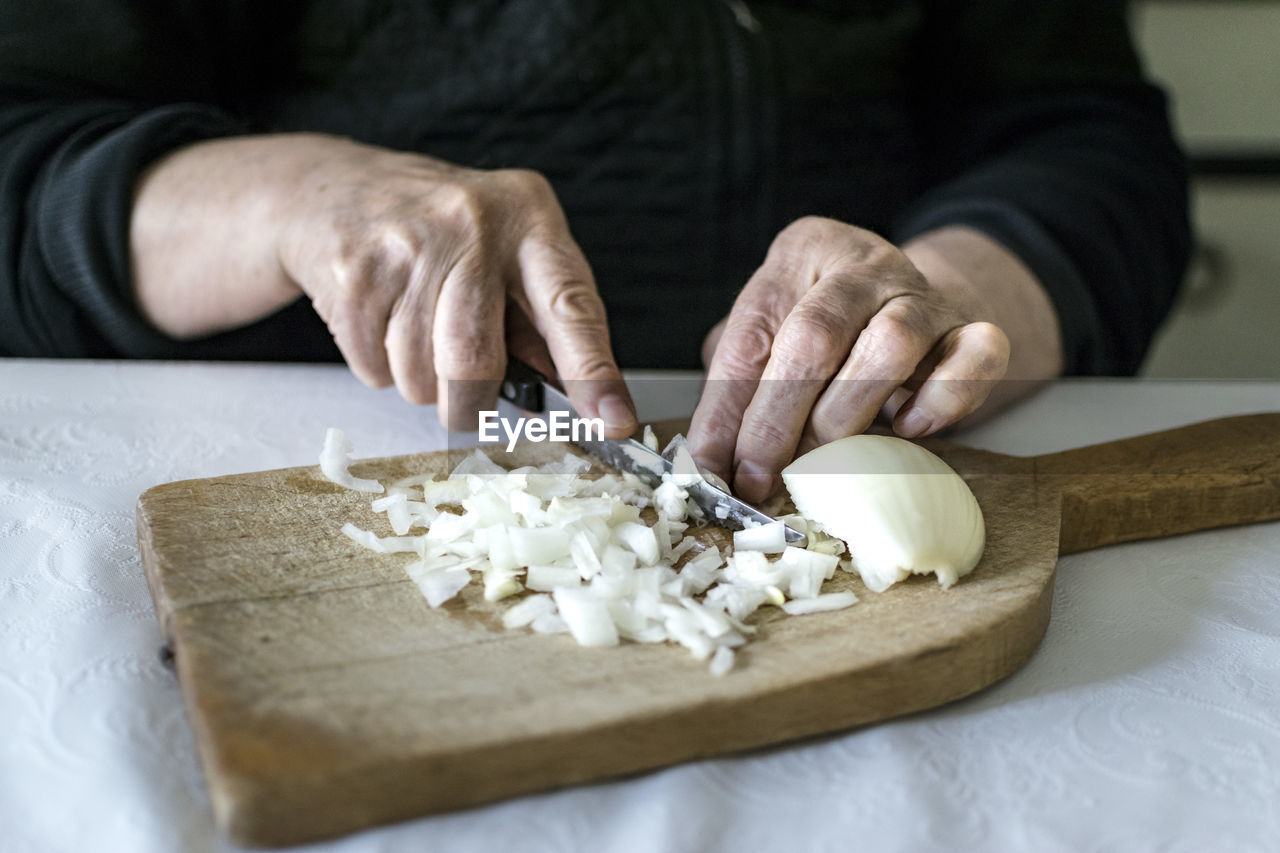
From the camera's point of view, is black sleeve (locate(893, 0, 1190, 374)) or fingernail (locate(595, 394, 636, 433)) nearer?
fingernail (locate(595, 394, 636, 433))

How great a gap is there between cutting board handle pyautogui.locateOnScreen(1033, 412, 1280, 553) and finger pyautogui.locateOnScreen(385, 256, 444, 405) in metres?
0.57

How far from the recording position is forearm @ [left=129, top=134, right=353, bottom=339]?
3.45 feet

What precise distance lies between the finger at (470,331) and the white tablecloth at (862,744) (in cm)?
27

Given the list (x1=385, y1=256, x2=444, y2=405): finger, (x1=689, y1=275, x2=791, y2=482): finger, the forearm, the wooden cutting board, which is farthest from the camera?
the forearm

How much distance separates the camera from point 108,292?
1120mm

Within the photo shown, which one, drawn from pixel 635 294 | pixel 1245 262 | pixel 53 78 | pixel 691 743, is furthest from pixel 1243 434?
pixel 1245 262

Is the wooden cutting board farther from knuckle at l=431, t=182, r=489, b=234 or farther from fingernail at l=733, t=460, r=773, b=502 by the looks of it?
knuckle at l=431, t=182, r=489, b=234

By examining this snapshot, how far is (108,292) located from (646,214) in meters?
0.70

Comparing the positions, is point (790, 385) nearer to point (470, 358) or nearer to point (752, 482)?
point (752, 482)

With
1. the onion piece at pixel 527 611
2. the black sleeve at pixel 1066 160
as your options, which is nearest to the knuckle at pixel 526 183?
the onion piece at pixel 527 611

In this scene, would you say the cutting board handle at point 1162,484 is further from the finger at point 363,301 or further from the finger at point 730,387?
the finger at point 363,301

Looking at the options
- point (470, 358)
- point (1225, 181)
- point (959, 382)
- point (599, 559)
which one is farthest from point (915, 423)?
point (1225, 181)

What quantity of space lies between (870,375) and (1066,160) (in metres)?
0.84

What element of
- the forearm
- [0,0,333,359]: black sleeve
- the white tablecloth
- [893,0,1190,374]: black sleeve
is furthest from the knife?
[893,0,1190,374]: black sleeve
